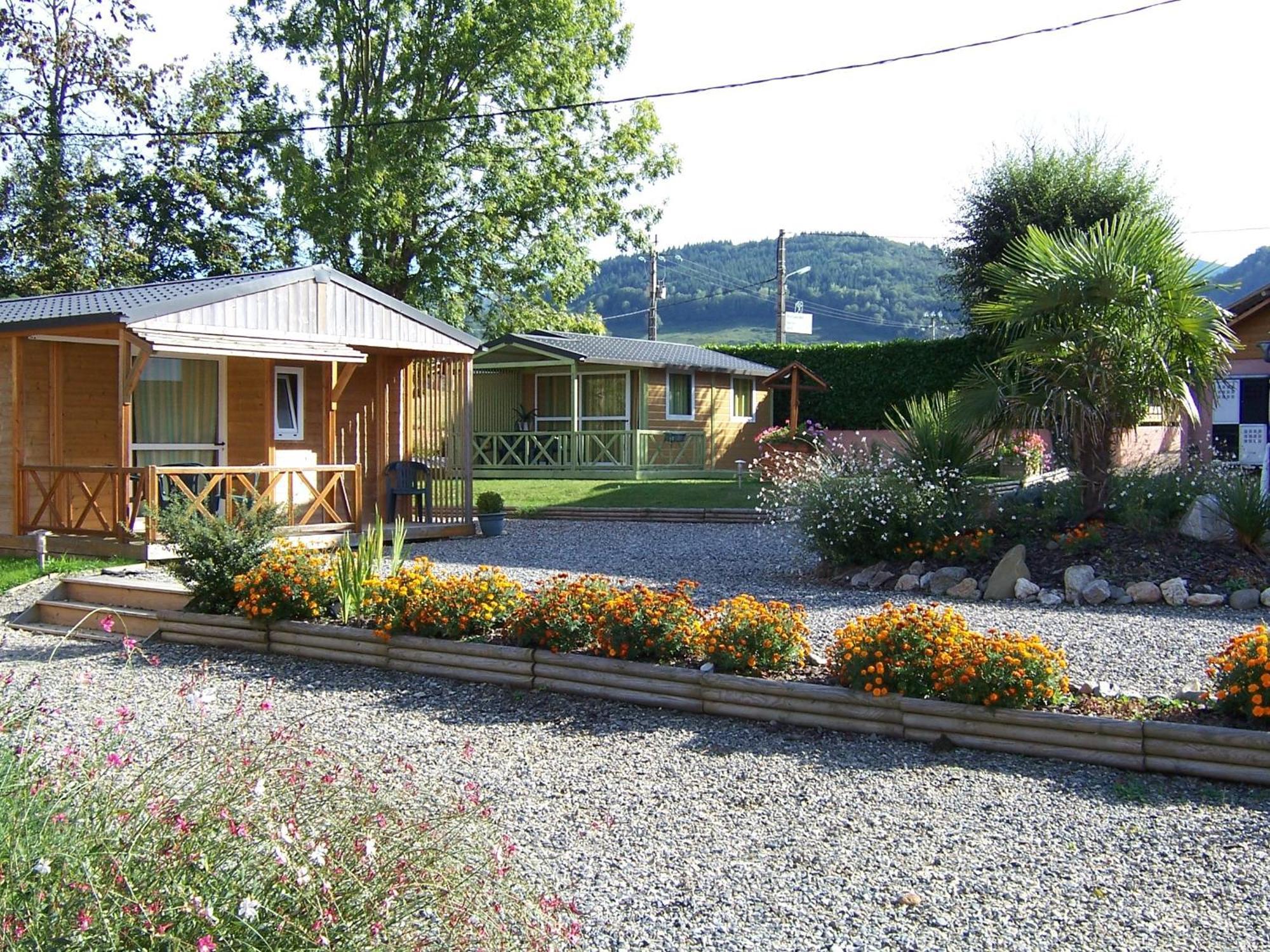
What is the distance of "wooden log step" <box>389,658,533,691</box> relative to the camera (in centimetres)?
715

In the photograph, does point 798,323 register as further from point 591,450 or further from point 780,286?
point 591,450

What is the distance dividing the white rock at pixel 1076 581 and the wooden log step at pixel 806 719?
14.6 ft

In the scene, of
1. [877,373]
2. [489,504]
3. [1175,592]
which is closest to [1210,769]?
[1175,592]

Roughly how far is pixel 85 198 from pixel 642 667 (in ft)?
92.7

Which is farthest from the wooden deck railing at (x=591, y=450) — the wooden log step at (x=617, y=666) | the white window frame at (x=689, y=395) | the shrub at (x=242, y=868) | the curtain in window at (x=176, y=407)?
the shrub at (x=242, y=868)

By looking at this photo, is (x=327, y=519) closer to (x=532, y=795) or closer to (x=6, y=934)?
(x=532, y=795)

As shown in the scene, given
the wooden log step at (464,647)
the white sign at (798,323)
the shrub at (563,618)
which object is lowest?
the wooden log step at (464,647)

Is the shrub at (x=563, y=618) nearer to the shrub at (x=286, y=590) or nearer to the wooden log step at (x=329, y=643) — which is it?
the wooden log step at (x=329, y=643)

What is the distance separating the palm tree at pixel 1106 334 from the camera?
10906mm

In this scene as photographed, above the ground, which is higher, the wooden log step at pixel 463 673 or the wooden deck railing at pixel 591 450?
the wooden deck railing at pixel 591 450

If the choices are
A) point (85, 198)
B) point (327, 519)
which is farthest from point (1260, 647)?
point (85, 198)

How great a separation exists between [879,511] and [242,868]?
873cm

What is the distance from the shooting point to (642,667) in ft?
22.0

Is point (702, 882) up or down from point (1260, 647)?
down
